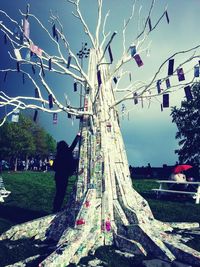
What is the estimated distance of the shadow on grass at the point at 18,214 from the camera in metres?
9.85

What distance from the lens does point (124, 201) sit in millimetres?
7484

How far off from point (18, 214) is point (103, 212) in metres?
4.61

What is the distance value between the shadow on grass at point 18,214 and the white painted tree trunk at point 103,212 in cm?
231

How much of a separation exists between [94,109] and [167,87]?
1938 mm

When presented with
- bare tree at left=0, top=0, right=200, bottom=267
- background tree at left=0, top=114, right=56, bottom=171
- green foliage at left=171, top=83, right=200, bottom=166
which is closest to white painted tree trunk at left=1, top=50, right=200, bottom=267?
bare tree at left=0, top=0, right=200, bottom=267

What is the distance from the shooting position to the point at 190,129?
123ft

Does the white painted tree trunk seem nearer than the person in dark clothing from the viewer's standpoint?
Yes

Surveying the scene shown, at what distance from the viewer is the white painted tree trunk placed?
6.26m

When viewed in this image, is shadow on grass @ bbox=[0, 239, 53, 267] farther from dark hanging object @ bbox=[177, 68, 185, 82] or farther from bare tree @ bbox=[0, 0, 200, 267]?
dark hanging object @ bbox=[177, 68, 185, 82]

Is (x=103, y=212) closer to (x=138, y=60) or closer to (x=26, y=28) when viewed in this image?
(x=138, y=60)

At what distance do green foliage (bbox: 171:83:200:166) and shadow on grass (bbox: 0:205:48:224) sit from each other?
28588 mm

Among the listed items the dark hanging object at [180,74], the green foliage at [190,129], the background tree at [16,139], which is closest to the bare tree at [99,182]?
the dark hanging object at [180,74]

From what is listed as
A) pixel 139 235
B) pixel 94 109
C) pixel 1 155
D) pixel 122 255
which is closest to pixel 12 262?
pixel 122 255

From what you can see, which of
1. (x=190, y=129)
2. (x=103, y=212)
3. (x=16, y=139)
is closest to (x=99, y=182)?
(x=103, y=212)
